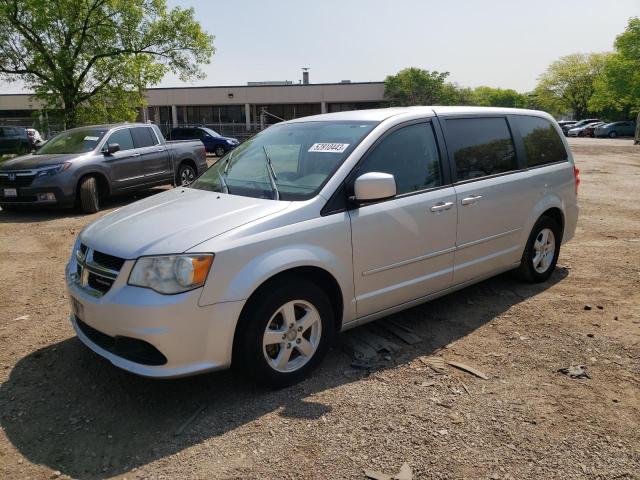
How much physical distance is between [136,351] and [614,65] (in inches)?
2679

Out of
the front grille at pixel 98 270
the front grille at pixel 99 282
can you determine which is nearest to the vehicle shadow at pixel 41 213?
the front grille at pixel 98 270

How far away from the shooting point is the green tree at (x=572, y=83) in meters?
77.2

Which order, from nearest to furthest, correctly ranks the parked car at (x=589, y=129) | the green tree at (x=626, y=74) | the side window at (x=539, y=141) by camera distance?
the side window at (x=539, y=141) < the parked car at (x=589, y=129) < the green tree at (x=626, y=74)

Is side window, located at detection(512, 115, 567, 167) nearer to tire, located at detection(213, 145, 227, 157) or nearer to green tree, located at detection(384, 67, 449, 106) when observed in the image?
tire, located at detection(213, 145, 227, 157)

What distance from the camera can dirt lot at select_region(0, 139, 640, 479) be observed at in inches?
109

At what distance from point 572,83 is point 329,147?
8631 centimetres

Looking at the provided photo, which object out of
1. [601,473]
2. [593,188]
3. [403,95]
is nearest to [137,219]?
[601,473]

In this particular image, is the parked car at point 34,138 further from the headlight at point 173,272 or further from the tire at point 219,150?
the headlight at point 173,272

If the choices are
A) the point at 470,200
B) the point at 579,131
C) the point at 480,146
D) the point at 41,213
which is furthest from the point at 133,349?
the point at 579,131

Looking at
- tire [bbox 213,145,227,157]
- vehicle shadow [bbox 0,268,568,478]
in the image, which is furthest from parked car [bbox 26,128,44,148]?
vehicle shadow [bbox 0,268,568,478]

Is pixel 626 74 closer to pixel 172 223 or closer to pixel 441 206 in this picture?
pixel 441 206

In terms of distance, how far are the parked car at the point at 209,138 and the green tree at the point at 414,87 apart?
26.1 m

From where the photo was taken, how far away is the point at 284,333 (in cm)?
337

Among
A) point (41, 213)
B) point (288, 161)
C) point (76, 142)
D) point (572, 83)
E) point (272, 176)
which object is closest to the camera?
point (272, 176)
